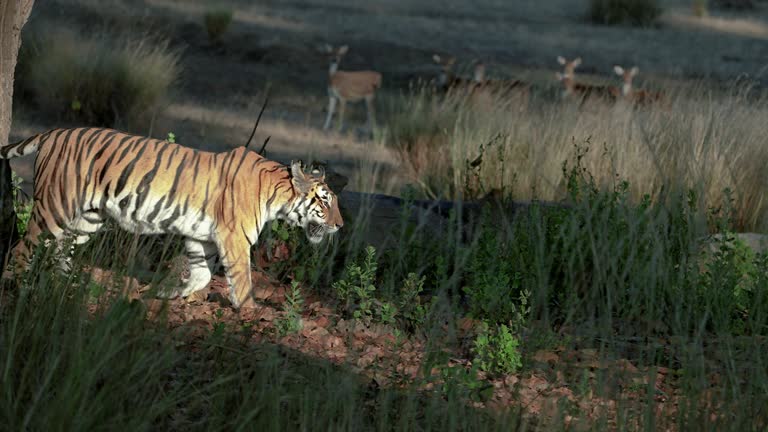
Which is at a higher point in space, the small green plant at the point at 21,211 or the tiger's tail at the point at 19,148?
the tiger's tail at the point at 19,148

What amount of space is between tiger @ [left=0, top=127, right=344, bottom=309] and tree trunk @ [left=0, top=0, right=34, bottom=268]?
98 millimetres

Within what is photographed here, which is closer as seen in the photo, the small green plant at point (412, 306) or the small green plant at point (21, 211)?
the small green plant at point (412, 306)

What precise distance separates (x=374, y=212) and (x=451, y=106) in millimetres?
4968

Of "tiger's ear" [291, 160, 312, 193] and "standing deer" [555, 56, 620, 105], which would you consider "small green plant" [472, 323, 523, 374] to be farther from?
"standing deer" [555, 56, 620, 105]

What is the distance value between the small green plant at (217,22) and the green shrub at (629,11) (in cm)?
1041

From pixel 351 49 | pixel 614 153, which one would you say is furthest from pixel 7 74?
pixel 351 49

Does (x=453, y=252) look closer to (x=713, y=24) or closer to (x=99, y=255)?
(x=99, y=255)

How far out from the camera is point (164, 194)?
4.81 m

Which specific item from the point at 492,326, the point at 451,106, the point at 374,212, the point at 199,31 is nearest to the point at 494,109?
the point at 451,106

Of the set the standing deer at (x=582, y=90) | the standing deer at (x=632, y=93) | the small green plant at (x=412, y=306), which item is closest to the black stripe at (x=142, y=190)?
the small green plant at (x=412, y=306)

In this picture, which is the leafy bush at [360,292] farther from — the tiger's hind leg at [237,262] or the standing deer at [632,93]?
the standing deer at [632,93]

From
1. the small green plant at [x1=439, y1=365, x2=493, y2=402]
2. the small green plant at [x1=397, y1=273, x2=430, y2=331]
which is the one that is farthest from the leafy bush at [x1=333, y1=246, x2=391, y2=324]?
the small green plant at [x1=439, y1=365, x2=493, y2=402]

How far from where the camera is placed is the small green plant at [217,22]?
19.9 metres

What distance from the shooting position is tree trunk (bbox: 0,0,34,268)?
15.8 ft
